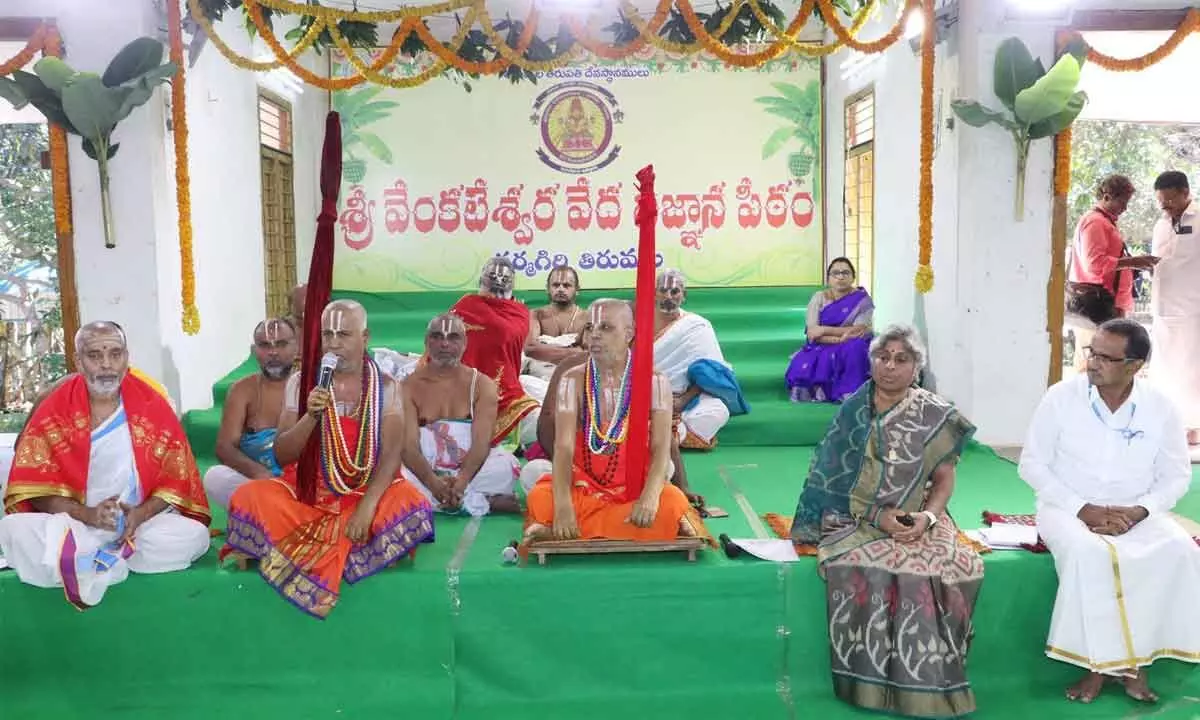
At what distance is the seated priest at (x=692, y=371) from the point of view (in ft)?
17.8

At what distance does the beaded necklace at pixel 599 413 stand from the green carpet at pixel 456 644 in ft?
1.37

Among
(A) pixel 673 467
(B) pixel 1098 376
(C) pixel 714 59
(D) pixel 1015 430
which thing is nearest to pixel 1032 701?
(B) pixel 1098 376

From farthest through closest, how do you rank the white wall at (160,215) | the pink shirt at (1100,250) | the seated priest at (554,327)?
1. the pink shirt at (1100,250)
2. the seated priest at (554,327)
3. the white wall at (160,215)

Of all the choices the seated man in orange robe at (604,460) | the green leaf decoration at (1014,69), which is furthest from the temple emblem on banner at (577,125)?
the seated man in orange robe at (604,460)

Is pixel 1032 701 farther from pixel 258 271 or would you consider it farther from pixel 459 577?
pixel 258 271

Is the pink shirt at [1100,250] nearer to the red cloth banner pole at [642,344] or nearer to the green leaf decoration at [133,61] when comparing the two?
the red cloth banner pole at [642,344]

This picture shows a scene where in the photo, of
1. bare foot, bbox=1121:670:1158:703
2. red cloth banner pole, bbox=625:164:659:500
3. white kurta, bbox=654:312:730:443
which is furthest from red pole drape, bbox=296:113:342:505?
bare foot, bbox=1121:670:1158:703

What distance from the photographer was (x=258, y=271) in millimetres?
7117

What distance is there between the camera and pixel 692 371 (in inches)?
217

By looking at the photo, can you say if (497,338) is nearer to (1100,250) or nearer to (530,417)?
(530,417)

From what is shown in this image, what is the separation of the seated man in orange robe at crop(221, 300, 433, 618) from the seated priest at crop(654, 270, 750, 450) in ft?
7.51

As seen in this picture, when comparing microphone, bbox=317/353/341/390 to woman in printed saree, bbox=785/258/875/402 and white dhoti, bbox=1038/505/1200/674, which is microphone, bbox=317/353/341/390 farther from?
woman in printed saree, bbox=785/258/875/402

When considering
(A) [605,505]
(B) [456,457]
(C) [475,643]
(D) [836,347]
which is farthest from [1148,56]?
(C) [475,643]

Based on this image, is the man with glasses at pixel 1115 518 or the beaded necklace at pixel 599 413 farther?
the beaded necklace at pixel 599 413
